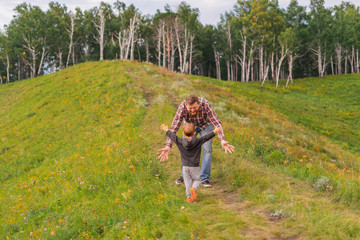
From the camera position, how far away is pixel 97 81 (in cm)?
2417

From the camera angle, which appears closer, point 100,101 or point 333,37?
point 100,101

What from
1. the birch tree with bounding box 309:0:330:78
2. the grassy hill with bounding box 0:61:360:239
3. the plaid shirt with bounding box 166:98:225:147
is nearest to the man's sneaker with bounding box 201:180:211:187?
the grassy hill with bounding box 0:61:360:239

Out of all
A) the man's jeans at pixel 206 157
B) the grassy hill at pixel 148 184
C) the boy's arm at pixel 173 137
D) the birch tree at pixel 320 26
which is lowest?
the grassy hill at pixel 148 184

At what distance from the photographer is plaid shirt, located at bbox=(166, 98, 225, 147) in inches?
221

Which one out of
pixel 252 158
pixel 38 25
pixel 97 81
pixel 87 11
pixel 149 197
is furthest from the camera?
pixel 87 11

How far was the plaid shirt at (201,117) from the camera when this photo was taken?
18.4 ft

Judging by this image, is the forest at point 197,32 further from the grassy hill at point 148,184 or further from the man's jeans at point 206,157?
the man's jeans at point 206,157

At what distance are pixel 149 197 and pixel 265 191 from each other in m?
2.57

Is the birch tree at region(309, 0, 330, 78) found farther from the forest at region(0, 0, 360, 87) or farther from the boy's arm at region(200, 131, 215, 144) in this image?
the boy's arm at region(200, 131, 215, 144)

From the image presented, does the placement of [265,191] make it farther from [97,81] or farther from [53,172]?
[97,81]

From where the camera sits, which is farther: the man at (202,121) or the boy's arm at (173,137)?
the man at (202,121)

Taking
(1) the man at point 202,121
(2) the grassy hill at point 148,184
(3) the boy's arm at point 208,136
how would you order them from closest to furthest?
(2) the grassy hill at point 148,184 → (3) the boy's arm at point 208,136 → (1) the man at point 202,121

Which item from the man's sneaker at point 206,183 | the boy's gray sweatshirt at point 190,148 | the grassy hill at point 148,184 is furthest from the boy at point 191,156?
the man's sneaker at point 206,183

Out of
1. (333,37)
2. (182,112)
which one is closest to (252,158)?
(182,112)
